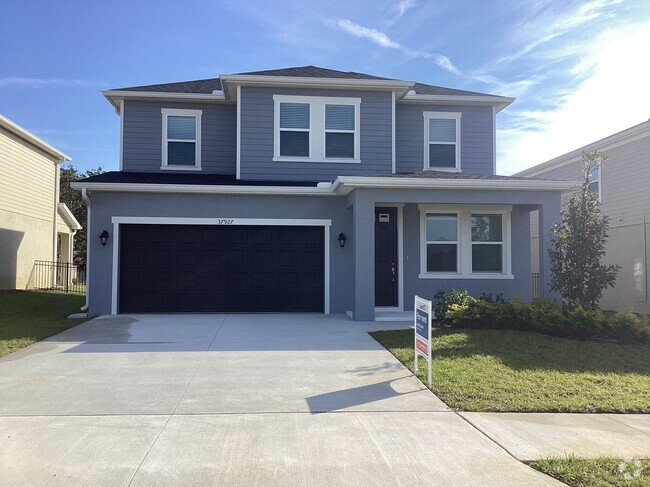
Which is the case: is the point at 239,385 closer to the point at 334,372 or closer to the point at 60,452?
the point at 334,372

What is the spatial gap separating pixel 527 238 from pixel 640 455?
30.2 feet

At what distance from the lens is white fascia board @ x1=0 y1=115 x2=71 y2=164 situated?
53.2 ft

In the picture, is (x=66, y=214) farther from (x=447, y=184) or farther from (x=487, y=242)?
(x=487, y=242)

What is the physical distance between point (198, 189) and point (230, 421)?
7.82 meters

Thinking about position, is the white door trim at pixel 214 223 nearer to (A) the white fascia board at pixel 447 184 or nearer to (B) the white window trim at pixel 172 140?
(A) the white fascia board at pixel 447 184

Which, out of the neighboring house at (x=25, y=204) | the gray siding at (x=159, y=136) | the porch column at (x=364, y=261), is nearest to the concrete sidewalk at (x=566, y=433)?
the porch column at (x=364, y=261)

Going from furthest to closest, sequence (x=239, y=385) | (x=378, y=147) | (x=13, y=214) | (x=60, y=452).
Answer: (x=13, y=214), (x=378, y=147), (x=239, y=385), (x=60, y=452)

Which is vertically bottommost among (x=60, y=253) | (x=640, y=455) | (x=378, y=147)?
(x=640, y=455)

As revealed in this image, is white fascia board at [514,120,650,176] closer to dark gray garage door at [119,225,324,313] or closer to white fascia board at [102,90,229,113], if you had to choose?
dark gray garage door at [119,225,324,313]

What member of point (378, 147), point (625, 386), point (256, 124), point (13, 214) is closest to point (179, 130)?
point (256, 124)

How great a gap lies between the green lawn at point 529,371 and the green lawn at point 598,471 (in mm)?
1308

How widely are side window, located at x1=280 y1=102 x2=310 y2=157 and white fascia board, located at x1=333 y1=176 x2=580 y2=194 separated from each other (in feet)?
7.16

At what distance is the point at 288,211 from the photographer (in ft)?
39.7

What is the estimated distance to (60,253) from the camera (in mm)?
23047
